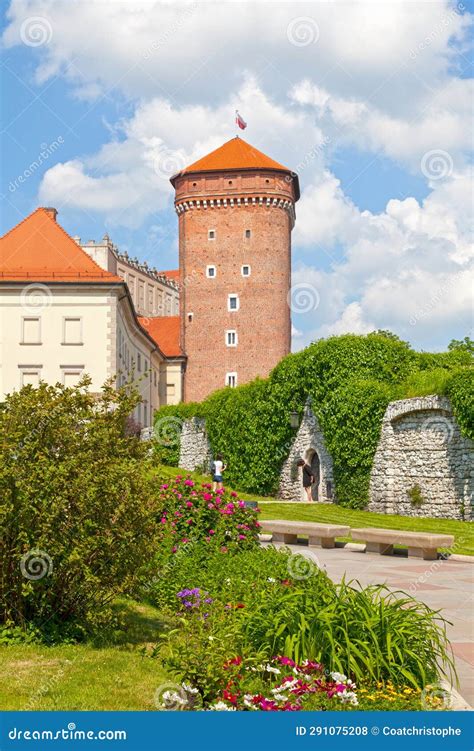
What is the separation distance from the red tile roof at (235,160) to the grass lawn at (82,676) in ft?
204

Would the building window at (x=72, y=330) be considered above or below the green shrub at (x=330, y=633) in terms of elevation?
above

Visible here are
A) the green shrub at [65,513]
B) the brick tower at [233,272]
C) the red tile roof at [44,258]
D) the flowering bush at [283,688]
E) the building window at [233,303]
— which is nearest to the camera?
the flowering bush at [283,688]

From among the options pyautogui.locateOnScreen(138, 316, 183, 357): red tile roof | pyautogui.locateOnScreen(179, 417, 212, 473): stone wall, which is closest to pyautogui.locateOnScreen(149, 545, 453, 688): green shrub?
pyautogui.locateOnScreen(179, 417, 212, 473): stone wall

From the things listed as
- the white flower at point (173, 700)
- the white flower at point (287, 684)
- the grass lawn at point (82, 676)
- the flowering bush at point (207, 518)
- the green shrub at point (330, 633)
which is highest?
the flowering bush at point (207, 518)

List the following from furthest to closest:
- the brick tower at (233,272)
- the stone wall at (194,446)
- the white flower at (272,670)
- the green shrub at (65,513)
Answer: the brick tower at (233,272)
the stone wall at (194,446)
the green shrub at (65,513)
the white flower at (272,670)

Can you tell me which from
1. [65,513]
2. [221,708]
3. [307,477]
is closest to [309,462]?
[307,477]

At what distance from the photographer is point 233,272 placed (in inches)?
2618

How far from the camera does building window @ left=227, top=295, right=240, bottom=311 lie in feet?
217

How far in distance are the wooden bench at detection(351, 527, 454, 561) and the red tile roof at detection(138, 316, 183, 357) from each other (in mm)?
52333

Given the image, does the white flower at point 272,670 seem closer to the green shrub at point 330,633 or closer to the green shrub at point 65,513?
the green shrub at point 330,633

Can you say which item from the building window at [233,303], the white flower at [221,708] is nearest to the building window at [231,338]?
the building window at [233,303]

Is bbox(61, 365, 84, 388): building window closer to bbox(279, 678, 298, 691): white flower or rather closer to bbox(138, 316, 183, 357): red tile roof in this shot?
bbox(138, 316, 183, 357): red tile roof

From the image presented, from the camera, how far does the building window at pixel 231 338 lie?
6625 centimetres

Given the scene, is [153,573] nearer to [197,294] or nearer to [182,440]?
[182,440]
